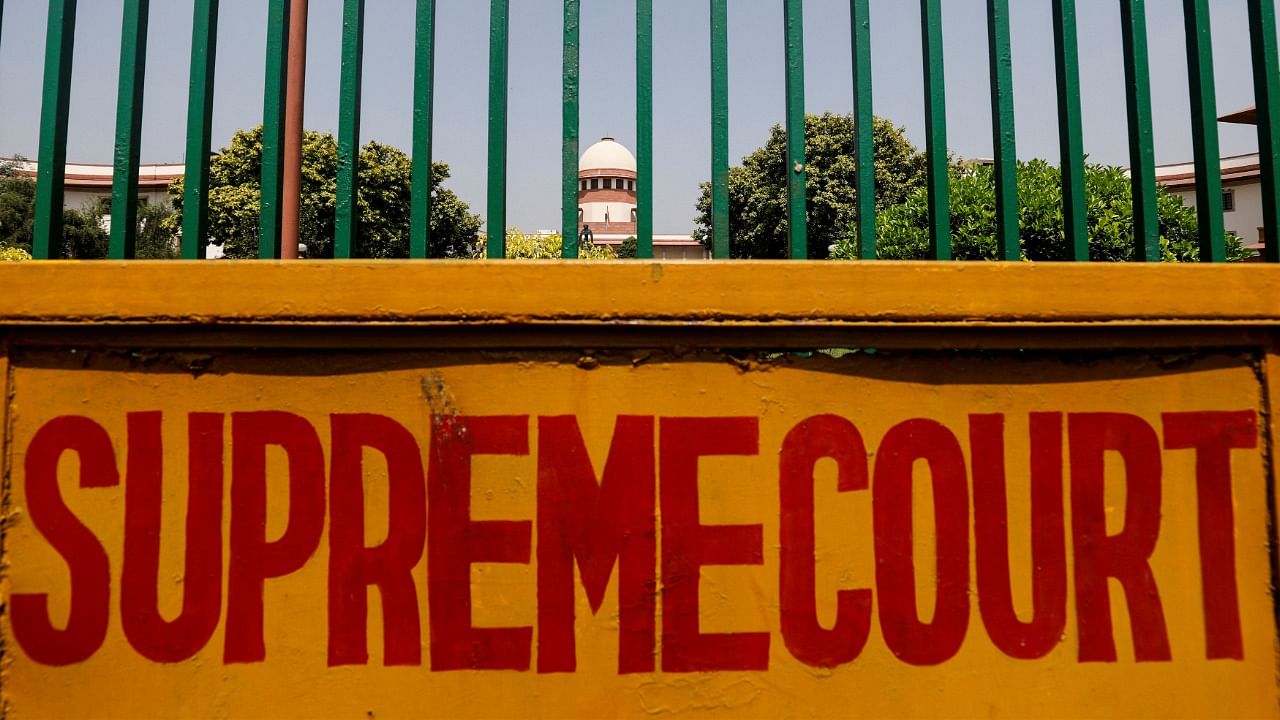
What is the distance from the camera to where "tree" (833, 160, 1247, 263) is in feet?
28.9

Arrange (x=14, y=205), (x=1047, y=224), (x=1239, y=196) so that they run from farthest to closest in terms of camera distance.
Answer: (x=1239, y=196) < (x=14, y=205) < (x=1047, y=224)

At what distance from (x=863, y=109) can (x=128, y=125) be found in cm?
151

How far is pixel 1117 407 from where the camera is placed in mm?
1530

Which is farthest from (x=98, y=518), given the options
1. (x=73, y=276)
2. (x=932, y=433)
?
(x=932, y=433)

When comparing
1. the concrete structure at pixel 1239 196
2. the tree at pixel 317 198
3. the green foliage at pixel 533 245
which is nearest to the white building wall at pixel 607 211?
the green foliage at pixel 533 245

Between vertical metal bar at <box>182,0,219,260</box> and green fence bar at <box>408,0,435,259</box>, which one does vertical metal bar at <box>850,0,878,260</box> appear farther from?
vertical metal bar at <box>182,0,219,260</box>

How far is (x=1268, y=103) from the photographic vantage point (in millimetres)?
1677

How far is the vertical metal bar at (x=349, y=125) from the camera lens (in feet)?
5.14

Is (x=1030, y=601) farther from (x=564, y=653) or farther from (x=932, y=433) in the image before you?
(x=564, y=653)

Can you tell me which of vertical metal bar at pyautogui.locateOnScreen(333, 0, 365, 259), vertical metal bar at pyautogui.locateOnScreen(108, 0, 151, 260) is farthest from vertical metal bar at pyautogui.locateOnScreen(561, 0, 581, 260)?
vertical metal bar at pyautogui.locateOnScreen(108, 0, 151, 260)

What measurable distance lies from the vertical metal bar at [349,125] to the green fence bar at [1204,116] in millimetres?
1783

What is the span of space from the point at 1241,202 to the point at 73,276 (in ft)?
140

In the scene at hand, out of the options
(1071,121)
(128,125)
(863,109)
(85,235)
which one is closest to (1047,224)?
(1071,121)

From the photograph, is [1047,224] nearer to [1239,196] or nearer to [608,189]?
[1239,196]
